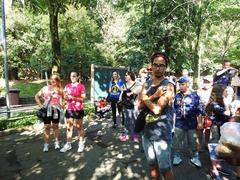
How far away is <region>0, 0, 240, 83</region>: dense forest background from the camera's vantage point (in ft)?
68.9

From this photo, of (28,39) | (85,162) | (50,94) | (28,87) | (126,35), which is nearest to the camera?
(85,162)

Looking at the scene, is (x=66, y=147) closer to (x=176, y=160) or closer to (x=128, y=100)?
(x=128, y=100)

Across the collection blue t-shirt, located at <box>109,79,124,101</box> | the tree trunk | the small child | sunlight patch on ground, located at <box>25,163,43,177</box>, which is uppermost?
the tree trunk

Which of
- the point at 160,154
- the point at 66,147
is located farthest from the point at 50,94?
the point at 160,154

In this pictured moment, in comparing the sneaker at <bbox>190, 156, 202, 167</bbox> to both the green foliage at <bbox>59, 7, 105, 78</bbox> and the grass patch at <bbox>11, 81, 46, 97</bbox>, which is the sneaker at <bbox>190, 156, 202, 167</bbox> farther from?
the grass patch at <bbox>11, 81, 46, 97</bbox>

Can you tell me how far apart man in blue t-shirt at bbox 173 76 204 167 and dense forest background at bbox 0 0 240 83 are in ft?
41.5

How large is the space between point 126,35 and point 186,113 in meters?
20.0

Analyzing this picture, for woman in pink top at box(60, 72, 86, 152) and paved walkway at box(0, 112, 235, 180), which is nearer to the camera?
paved walkway at box(0, 112, 235, 180)

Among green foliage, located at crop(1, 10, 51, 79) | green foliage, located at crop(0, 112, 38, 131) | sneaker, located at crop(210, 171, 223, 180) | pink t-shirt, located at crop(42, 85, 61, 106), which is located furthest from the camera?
green foliage, located at crop(1, 10, 51, 79)

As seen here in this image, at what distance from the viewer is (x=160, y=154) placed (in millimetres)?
3471

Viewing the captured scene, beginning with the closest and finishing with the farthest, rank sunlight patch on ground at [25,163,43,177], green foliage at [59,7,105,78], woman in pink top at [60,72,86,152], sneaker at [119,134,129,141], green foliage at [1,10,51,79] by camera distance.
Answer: sunlight patch on ground at [25,163,43,177] → woman in pink top at [60,72,86,152] → sneaker at [119,134,129,141] → green foliage at [59,7,105,78] → green foliage at [1,10,51,79]

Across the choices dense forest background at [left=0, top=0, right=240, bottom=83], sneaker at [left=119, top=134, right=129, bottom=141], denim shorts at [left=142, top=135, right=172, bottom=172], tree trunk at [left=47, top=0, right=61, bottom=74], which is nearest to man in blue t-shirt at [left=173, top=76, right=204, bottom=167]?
denim shorts at [left=142, top=135, right=172, bottom=172]

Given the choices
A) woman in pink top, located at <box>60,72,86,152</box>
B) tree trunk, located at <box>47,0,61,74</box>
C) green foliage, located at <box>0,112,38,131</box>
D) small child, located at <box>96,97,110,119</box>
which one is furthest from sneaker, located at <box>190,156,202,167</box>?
tree trunk, located at <box>47,0,61,74</box>

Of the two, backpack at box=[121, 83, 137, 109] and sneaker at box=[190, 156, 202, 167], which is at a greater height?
backpack at box=[121, 83, 137, 109]
